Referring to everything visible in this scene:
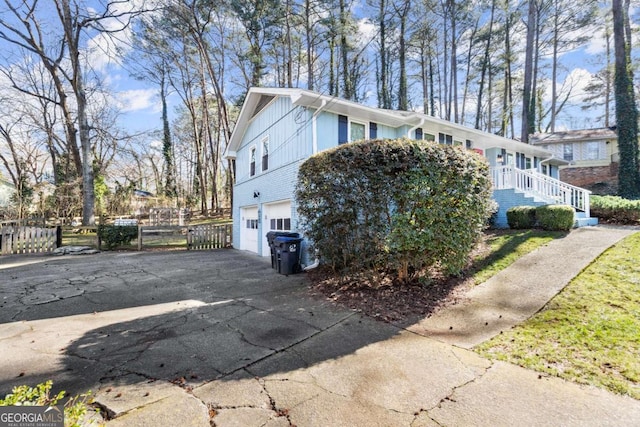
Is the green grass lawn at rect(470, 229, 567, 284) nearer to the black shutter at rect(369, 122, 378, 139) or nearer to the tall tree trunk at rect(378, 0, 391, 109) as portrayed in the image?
the black shutter at rect(369, 122, 378, 139)

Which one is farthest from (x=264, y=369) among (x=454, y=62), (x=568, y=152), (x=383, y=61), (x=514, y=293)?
(x=568, y=152)

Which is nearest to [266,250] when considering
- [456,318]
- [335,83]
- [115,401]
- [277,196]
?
[277,196]

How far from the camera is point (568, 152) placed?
23.1m

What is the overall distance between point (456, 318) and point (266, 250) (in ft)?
24.4

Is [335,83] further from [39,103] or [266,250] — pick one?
[39,103]

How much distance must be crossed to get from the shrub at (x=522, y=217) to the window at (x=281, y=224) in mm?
7137

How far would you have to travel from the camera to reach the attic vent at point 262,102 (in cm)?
1085

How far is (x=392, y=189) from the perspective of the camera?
16.9 ft

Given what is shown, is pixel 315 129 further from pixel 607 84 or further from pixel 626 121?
pixel 607 84

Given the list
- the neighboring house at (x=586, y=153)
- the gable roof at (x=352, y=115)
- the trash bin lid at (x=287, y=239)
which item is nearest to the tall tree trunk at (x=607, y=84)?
the neighboring house at (x=586, y=153)

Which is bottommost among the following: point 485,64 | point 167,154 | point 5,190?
point 5,190

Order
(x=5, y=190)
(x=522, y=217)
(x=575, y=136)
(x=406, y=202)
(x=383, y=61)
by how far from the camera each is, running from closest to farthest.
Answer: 1. (x=406, y=202)
2. (x=522, y=217)
3. (x=383, y=61)
4. (x=575, y=136)
5. (x=5, y=190)

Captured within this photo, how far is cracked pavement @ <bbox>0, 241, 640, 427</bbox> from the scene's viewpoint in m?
2.32

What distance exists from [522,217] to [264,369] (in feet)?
30.4
